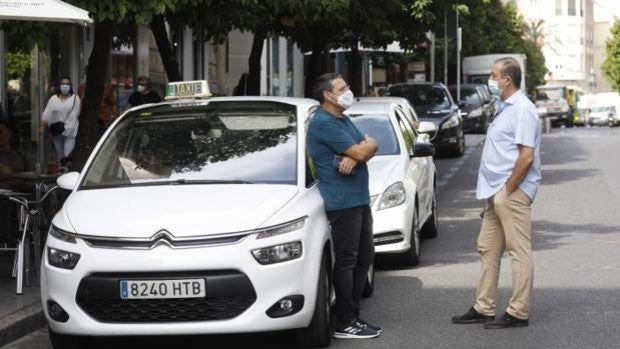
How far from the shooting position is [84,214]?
8.09m

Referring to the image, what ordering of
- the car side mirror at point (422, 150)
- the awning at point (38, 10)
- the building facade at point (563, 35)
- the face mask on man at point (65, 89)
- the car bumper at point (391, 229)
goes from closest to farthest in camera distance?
the awning at point (38, 10)
the car bumper at point (391, 229)
the car side mirror at point (422, 150)
the face mask on man at point (65, 89)
the building facade at point (563, 35)

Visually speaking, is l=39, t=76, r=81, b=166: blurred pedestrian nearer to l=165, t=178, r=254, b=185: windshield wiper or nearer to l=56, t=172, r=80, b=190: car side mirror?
l=56, t=172, r=80, b=190: car side mirror

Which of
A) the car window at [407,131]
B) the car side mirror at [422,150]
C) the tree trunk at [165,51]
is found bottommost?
the car side mirror at [422,150]

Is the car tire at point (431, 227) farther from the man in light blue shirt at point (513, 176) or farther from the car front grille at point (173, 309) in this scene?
the car front grille at point (173, 309)

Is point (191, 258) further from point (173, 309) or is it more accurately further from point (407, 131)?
point (407, 131)

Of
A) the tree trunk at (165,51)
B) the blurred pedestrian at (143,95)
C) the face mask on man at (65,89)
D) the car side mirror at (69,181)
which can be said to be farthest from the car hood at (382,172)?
the blurred pedestrian at (143,95)

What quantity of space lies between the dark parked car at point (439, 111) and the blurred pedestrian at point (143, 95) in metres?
9.50

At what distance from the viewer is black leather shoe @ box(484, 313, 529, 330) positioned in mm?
8977

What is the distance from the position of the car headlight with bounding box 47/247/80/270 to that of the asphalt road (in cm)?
87

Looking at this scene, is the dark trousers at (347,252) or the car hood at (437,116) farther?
the car hood at (437,116)

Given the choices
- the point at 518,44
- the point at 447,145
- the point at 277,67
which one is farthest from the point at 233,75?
the point at 518,44

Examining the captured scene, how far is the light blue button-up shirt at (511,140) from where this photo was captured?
8.83 meters

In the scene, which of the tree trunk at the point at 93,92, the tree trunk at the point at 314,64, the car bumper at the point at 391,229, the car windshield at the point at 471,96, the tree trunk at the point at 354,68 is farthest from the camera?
the car windshield at the point at 471,96

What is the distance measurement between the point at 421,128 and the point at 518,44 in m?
79.9
